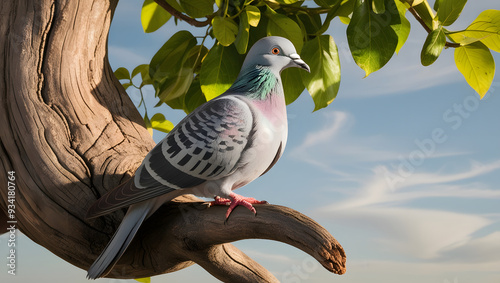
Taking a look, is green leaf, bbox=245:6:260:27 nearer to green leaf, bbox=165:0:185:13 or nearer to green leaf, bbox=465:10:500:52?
green leaf, bbox=165:0:185:13

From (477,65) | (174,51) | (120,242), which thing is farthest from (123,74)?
(477,65)

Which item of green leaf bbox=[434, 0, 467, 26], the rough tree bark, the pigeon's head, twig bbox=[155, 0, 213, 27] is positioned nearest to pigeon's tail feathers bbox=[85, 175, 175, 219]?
the rough tree bark

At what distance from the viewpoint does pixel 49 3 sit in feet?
6.27

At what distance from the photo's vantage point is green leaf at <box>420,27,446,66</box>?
6.02 ft

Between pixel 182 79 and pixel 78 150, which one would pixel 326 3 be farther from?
pixel 78 150

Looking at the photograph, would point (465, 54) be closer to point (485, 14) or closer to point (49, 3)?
point (485, 14)

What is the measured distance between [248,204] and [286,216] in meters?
0.13

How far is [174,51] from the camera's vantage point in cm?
213

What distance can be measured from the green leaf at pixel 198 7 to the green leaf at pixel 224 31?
0.51 ft

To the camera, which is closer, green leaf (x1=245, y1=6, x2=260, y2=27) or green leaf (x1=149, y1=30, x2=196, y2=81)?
green leaf (x1=245, y1=6, x2=260, y2=27)

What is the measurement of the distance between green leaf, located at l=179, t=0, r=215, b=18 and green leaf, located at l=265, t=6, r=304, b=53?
0.76 ft

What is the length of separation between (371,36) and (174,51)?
2.72 ft

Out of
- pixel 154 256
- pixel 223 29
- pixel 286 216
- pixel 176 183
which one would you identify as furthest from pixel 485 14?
pixel 154 256

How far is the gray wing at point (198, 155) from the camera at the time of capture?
57.4 inches
